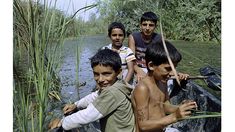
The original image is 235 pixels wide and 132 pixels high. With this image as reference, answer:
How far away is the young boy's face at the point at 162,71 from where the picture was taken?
1.87m

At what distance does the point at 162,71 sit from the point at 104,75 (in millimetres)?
353

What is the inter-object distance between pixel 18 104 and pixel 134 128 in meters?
0.71

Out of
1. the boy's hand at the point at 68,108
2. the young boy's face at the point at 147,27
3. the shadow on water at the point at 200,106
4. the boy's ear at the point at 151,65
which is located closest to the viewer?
the boy's ear at the point at 151,65

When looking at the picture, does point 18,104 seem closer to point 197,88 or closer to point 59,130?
point 59,130

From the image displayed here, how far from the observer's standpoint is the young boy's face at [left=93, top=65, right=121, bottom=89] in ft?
6.08

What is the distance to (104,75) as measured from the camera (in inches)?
73.8

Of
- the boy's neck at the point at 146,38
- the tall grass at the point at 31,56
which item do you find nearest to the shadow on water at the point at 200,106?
the boy's neck at the point at 146,38

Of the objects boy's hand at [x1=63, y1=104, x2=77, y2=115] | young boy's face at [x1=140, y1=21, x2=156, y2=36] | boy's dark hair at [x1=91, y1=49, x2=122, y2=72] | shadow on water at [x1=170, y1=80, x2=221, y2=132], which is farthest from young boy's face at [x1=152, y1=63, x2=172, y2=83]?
young boy's face at [x1=140, y1=21, x2=156, y2=36]

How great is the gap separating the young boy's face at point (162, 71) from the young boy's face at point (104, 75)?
0.25 metres

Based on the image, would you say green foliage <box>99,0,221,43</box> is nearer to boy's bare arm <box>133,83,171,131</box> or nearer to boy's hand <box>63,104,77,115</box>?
boy's bare arm <box>133,83,171,131</box>

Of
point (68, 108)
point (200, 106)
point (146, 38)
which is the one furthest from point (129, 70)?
point (68, 108)

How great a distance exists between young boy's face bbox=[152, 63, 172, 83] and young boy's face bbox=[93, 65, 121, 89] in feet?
0.82

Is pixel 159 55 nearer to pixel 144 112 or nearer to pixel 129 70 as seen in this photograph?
pixel 144 112

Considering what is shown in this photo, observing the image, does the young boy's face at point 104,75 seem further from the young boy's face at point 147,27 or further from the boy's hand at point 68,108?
the young boy's face at point 147,27
